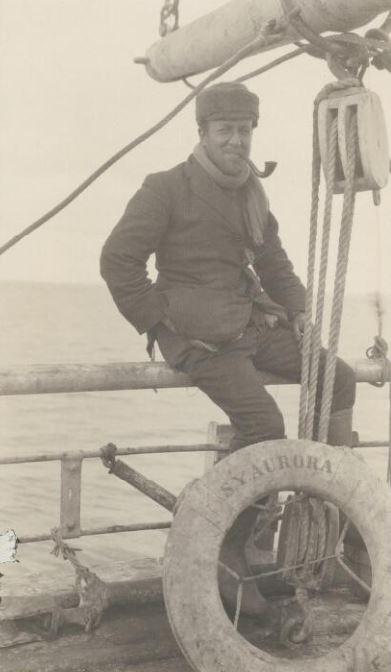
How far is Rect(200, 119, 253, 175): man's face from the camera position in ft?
12.4

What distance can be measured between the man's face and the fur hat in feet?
0.09

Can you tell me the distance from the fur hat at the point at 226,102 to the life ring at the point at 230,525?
1325mm

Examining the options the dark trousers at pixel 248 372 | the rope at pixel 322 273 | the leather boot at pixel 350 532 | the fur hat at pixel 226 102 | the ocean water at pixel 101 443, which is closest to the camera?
the rope at pixel 322 273

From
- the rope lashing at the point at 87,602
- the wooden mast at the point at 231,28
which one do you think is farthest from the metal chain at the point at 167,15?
the rope lashing at the point at 87,602

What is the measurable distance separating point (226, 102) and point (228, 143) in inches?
6.3

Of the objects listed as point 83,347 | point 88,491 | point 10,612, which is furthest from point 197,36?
point 83,347

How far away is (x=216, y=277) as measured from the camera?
3814mm

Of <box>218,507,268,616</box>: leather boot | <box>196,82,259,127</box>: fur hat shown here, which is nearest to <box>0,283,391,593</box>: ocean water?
<box>218,507,268,616</box>: leather boot

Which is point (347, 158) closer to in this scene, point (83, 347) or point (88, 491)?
point (88, 491)

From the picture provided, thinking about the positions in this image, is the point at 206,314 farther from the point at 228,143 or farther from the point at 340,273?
the point at 228,143

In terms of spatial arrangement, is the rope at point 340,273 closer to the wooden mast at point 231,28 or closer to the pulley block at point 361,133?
the pulley block at point 361,133

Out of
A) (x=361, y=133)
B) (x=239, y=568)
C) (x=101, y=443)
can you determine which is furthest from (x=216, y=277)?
(x=101, y=443)

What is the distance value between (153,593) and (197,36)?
2.31m

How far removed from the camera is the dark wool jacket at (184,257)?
144 inches
